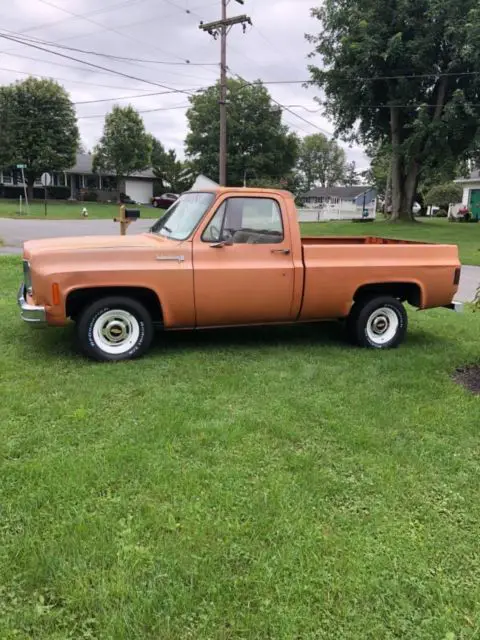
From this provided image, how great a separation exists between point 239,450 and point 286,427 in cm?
53

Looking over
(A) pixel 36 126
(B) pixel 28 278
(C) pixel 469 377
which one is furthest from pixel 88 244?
(A) pixel 36 126

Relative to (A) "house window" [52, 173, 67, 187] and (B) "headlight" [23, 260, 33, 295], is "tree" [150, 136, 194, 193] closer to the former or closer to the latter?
(A) "house window" [52, 173, 67, 187]

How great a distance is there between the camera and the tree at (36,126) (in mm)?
45931

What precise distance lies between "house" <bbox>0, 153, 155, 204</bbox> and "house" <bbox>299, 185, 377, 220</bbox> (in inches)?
706

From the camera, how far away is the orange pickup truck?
18.2 feet

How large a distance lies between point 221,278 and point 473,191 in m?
43.4

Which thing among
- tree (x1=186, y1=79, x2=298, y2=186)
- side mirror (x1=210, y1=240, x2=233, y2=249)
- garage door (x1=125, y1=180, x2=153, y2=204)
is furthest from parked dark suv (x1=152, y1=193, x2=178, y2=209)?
side mirror (x1=210, y1=240, x2=233, y2=249)

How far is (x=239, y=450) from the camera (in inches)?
152

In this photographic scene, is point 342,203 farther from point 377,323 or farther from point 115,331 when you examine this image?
point 115,331

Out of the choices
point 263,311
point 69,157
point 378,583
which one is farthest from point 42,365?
point 69,157

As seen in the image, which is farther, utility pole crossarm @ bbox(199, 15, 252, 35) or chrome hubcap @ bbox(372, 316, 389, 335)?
utility pole crossarm @ bbox(199, 15, 252, 35)

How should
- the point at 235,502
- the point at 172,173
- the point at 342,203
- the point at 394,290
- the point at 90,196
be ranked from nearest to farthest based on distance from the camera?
the point at 235,502
the point at 394,290
the point at 90,196
the point at 172,173
the point at 342,203

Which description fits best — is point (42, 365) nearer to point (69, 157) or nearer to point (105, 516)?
point (105, 516)

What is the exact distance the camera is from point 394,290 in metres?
Result: 6.81
